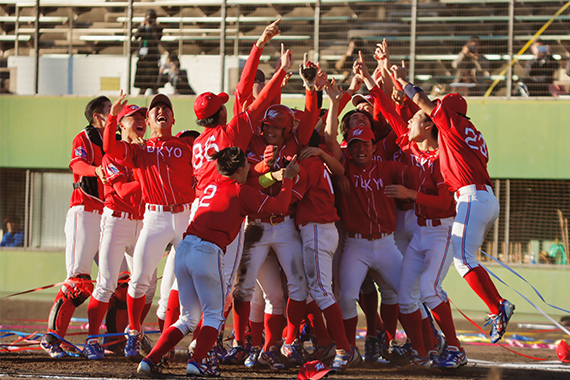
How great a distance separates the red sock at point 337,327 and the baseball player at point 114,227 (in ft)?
6.95

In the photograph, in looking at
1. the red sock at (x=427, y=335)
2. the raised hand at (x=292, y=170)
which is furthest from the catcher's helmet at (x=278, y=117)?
the red sock at (x=427, y=335)

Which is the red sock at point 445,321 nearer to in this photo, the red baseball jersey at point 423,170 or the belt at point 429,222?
the belt at point 429,222

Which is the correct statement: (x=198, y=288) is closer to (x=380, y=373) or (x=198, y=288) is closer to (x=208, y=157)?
(x=208, y=157)

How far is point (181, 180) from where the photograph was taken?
Result: 5.76 meters

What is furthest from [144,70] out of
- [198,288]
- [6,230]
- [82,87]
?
[198,288]

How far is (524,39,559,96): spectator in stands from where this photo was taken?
10.5 m

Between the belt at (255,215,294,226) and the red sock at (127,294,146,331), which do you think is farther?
the red sock at (127,294,146,331)

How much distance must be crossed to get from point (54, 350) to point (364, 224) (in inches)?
124

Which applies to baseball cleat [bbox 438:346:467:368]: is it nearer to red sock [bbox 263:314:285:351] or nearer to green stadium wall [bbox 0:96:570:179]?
red sock [bbox 263:314:285:351]

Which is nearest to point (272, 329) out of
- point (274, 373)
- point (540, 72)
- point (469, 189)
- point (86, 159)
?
point (274, 373)

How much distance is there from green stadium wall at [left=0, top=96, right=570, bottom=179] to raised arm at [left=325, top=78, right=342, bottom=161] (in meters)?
5.27

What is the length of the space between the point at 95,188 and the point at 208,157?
1.72m

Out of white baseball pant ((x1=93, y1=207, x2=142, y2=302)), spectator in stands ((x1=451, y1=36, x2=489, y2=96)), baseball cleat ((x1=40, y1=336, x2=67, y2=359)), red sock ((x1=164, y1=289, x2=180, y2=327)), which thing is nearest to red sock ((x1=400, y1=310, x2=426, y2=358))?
red sock ((x1=164, y1=289, x2=180, y2=327))

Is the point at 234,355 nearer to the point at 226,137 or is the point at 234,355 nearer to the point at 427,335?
the point at 427,335
